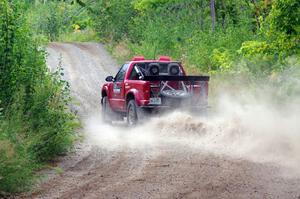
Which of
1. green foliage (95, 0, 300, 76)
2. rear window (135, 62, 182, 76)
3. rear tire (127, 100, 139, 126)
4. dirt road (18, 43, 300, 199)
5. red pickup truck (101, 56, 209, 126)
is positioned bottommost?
dirt road (18, 43, 300, 199)

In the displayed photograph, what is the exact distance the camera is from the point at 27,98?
1302 cm

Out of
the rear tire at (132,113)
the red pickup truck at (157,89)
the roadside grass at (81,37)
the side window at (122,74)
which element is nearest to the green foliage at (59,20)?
the roadside grass at (81,37)

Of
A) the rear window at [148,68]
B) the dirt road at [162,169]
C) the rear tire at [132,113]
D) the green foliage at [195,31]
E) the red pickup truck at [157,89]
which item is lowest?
the dirt road at [162,169]

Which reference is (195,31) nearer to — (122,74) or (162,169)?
(122,74)

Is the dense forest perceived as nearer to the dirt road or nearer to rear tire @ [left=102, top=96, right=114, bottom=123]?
the dirt road

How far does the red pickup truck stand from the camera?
56.5ft

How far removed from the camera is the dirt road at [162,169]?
920 centimetres

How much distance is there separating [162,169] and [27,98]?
136 inches

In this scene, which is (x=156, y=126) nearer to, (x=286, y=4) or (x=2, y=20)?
(x=286, y=4)

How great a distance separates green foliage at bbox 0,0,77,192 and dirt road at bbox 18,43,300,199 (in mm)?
490

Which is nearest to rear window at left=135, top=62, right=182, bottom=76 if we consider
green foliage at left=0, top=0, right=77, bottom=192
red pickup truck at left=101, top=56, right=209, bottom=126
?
red pickup truck at left=101, top=56, right=209, bottom=126

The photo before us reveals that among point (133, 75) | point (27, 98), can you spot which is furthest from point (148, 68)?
point (27, 98)

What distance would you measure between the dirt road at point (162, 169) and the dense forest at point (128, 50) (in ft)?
2.53

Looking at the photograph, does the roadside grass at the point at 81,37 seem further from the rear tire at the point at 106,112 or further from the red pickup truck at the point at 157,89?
the red pickup truck at the point at 157,89
